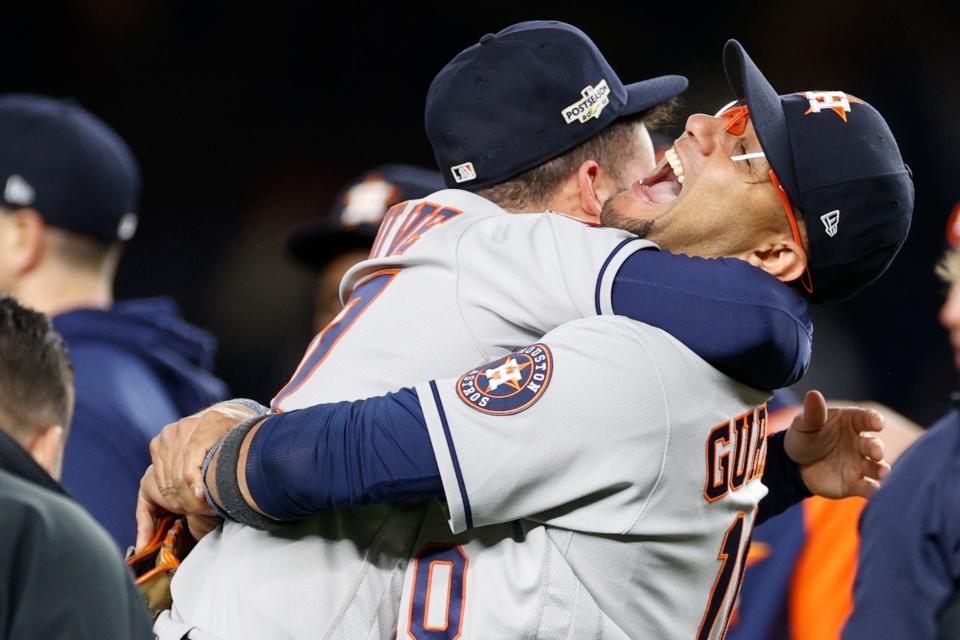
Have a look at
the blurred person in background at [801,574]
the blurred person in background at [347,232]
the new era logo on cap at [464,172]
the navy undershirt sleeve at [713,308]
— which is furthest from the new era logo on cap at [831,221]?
the blurred person in background at [347,232]

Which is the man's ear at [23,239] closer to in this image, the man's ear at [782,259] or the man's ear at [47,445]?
the man's ear at [47,445]

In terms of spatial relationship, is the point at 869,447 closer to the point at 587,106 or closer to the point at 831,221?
the point at 831,221

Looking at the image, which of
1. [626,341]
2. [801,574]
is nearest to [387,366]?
[626,341]

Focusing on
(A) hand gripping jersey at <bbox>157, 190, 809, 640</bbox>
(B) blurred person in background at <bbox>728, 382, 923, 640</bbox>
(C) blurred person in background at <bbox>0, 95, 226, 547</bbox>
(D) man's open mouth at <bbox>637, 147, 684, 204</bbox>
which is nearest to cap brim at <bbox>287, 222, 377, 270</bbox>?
(C) blurred person in background at <bbox>0, 95, 226, 547</bbox>

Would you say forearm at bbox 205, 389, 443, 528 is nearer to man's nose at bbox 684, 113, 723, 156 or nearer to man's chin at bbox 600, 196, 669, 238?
man's chin at bbox 600, 196, 669, 238

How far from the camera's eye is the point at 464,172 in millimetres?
1795

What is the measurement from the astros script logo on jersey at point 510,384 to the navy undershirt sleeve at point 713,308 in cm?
12

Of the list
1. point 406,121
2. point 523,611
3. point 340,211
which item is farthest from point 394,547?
point 406,121

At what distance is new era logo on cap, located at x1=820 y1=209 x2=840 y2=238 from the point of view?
1505mm

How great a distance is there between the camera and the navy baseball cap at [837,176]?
150 cm

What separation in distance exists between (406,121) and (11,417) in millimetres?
3763

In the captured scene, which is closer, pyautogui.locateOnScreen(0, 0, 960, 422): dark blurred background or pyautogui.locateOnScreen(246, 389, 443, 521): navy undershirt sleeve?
pyautogui.locateOnScreen(246, 389, 443, 521): navy undershirt sleeve

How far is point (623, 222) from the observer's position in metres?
1.64

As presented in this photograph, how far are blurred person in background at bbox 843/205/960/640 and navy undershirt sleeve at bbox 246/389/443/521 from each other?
41.9 inches
